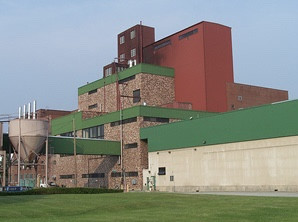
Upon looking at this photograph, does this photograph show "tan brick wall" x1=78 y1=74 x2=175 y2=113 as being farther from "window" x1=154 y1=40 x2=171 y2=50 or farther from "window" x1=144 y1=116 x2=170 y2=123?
"window" x1=154 y1=40 x2=171 y2=50

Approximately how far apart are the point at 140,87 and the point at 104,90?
34.8 feet

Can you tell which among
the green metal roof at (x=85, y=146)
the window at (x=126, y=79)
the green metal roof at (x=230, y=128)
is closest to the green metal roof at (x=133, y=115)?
the green metal roof at (x=230, y=128)

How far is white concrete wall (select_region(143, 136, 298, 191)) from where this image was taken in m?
41.8

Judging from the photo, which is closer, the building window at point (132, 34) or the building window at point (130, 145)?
the building window at point (130, 145)

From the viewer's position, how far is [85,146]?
64.4 meters

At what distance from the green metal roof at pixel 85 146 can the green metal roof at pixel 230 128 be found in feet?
24.1

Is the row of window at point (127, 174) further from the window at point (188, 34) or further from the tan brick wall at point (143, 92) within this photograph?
the window at point (188, 34)

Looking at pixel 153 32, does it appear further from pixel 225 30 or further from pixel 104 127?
pixel 104 127

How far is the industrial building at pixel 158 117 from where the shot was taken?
53.0 m

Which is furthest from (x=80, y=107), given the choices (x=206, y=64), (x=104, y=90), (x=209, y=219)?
(x=209, y=219)

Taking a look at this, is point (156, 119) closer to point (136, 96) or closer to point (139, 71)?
point (136, 96)

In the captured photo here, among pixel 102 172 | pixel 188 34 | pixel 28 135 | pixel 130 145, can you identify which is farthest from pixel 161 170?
pixel 188 34

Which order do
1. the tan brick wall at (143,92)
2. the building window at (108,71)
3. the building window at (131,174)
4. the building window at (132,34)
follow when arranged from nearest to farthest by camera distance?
the building window at (131,174) → the tan brick wall at (143,92) → the building window at (132,34) → the building window at (108,71)

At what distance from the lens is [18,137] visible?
54844mm
